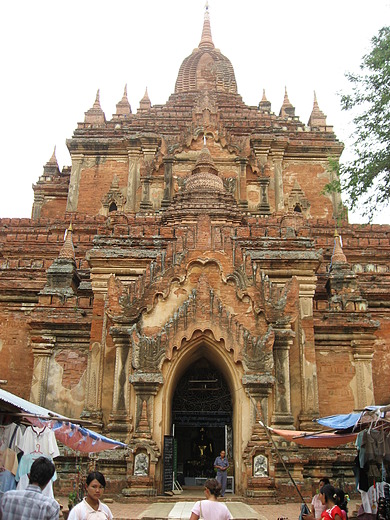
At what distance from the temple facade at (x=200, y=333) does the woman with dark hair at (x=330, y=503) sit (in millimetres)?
4841

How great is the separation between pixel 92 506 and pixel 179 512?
514 cm

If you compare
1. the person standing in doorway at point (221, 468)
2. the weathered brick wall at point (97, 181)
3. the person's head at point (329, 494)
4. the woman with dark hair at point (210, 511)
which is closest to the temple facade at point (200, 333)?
the person standing in doorway at point (221, 468)

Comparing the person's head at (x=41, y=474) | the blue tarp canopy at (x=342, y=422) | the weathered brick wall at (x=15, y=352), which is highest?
the weathered brick wall at (x=15, y=352)

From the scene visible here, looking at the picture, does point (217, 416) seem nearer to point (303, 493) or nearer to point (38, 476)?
point (303, 493)

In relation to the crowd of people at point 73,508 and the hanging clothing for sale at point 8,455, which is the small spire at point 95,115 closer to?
the hanging clothing for sale at point 8,455

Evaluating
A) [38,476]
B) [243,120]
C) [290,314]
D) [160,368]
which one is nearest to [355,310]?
[290,314]

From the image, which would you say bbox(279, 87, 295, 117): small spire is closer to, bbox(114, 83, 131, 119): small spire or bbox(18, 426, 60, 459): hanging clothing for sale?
bbox(114, 83, 131, 119): small spire

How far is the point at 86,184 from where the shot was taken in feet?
107

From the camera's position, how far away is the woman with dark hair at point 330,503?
323 inches

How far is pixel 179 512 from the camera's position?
11133 millimetres

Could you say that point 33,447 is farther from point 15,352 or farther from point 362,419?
point 15,352

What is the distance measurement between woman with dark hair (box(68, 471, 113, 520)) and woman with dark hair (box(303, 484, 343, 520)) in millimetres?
3354

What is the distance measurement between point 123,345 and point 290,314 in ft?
14.2

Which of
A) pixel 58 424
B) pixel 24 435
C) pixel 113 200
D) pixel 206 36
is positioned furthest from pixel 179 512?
pixel 206 36
